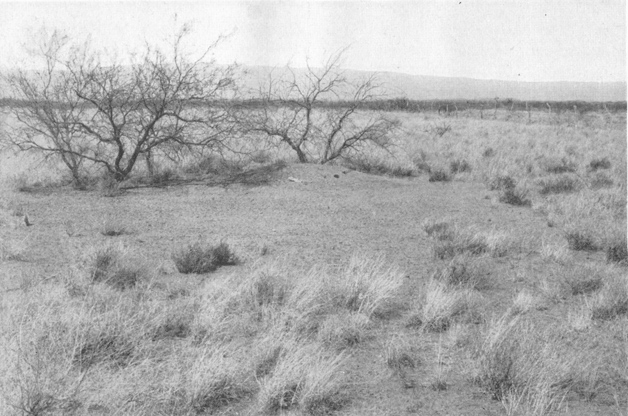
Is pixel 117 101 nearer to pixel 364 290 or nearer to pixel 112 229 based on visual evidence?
pixel 112 229

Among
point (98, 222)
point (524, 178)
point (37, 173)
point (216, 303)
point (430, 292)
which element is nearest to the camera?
point (216, 303)

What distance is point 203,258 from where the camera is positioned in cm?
755

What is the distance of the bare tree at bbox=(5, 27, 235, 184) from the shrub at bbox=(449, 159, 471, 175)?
7.24m

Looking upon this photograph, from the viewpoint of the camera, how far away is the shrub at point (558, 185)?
14.9 meters

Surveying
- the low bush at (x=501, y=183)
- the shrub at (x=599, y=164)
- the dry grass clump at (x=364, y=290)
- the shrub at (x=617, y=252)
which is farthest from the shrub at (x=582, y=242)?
the shrub at (x=599, y=164)

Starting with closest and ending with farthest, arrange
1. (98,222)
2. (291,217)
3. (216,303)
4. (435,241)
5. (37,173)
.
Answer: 1. (216,303)
2. (435,241)
3. (98,222)
4. (291,217)
5. (37,173)

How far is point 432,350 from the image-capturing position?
18.1ft

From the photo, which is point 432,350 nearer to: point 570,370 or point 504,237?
point 570,370

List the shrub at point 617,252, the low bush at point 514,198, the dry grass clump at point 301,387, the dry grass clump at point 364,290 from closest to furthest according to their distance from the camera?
1. the dry grass clump at point 301,387
2. the dry grass clump at point 364,290
3. the shrub at point 617,252
4. the low bush at point 514,198

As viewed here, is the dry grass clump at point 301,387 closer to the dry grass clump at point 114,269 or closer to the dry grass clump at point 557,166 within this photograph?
the dry grass clump at point 114,269

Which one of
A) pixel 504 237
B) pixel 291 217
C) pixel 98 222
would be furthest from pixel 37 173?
pixel 504 237

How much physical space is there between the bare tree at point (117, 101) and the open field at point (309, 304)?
1.42m

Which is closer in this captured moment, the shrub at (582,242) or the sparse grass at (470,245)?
the sparse grass at (470,245)

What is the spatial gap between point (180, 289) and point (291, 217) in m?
4.31
